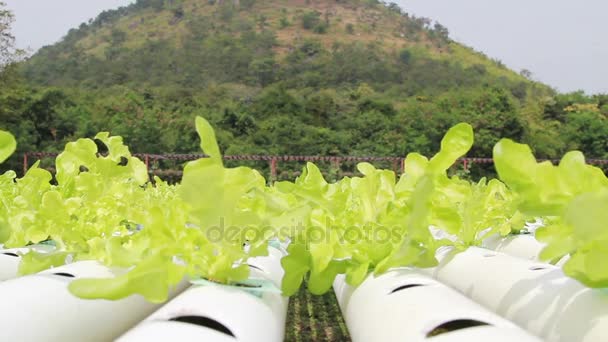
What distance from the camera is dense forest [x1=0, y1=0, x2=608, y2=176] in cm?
2527

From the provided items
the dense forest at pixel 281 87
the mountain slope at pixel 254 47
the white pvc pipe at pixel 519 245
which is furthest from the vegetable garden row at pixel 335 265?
the mountain slope at pixel 254 47

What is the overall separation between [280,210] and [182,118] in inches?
1108

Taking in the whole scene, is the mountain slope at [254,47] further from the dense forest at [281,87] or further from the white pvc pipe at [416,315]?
the white pvc pipe at [416,315]

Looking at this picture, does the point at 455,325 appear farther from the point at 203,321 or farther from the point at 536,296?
the point at 203,321

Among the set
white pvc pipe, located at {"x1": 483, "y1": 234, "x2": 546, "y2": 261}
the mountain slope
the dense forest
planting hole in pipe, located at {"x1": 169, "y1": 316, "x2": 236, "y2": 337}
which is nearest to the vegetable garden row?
planting hole in pipe, located at {"x1": 169, "y1": 316, "x2": 236, "y2": 337}

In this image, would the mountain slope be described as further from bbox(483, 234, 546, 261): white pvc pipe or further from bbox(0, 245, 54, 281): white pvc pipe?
bbox(0, 245, 54, 281): white pvc pipe

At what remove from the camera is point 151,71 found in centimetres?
4644

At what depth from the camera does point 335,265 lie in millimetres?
1539

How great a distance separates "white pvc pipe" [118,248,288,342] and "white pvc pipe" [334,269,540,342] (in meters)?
0.20

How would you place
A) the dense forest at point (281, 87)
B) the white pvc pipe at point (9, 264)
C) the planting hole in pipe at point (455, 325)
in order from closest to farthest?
the planting hole in pipe at point (455, 325)
the white pvc pipe at point (9, 264)
the dense forest at point (281, 87)
